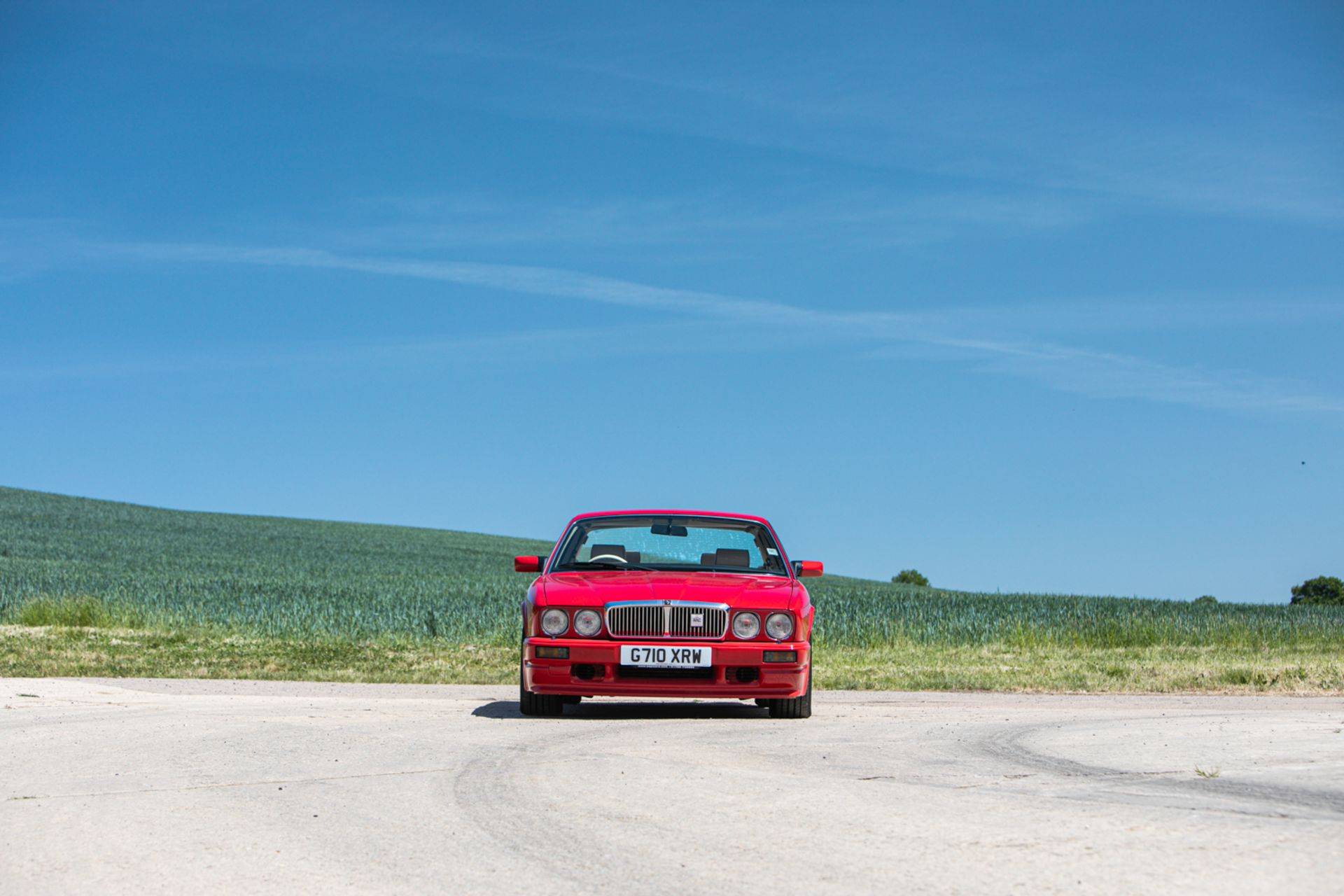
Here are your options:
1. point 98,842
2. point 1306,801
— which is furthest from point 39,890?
point 1306,801

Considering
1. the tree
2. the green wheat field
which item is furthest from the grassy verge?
the tree

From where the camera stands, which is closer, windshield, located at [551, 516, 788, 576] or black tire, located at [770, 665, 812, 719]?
black tire, located at [770, 665, 812, 719]

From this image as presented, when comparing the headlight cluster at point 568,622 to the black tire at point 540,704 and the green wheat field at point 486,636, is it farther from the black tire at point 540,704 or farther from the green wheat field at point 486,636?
the green wheat field at point 486,636

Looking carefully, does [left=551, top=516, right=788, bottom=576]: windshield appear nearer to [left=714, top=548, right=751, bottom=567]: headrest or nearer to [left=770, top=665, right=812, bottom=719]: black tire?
[left=714, top=548, right=751, bottom=567]: headrest

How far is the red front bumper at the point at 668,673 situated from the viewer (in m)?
9.98

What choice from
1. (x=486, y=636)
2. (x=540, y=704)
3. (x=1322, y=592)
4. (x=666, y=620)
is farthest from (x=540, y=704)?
(x=1322, y=592)

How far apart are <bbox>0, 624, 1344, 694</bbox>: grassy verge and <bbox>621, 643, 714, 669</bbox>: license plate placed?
17.5 feet

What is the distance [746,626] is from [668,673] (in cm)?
64

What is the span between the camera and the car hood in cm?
1012

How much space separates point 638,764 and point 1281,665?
510 inches

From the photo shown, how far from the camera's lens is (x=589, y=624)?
33.1 feet

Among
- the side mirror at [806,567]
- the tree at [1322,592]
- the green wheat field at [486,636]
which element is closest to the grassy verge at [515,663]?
the green wheat field at [486,636]

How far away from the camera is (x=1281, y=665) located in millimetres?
17875

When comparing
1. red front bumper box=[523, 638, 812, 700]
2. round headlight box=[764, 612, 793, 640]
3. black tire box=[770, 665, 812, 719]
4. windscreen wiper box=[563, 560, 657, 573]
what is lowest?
black tire box=[770, 665, 812, 719]
